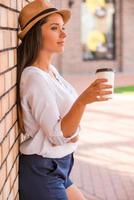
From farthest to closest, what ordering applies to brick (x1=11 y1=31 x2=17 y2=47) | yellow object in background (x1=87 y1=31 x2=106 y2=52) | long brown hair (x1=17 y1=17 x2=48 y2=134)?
yellow object in background (x1=87 y1=31 x2=106 y2=52)
long brown hair (x1=17 y1=17 x2=48 y2=134)
brick (x1=11 y1=31 x2=17 y2=47)

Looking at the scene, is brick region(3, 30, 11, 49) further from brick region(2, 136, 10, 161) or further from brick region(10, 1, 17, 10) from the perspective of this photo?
brick region(2, 136, 10, 161)

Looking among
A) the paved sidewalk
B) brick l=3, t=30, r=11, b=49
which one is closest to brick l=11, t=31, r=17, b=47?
brick l=3, t=30, r=11, b=49

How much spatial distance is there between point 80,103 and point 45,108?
160 mm

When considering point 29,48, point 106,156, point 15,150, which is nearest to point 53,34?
point 29,48

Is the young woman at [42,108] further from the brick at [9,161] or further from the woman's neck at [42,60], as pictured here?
the brick at [9,161]

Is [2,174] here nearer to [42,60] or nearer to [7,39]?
[7,39]

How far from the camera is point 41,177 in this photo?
2.49m

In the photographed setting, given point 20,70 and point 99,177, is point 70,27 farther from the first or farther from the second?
point 20,70

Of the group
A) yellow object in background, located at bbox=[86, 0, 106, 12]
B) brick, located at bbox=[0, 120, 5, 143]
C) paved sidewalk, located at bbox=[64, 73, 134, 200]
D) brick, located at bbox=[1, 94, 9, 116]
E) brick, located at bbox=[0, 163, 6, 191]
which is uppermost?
yellow object in background, located at bbox=[86, 0, 106, 12]

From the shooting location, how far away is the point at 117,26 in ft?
79.3

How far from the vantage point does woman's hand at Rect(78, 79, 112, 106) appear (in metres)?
2.21

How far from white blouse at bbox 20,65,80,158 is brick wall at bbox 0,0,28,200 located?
6 cm

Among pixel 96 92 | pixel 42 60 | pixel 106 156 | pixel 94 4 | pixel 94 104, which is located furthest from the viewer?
pixel 94 4

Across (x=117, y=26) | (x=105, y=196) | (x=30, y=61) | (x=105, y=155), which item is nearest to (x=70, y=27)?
(x=117, y=26)
